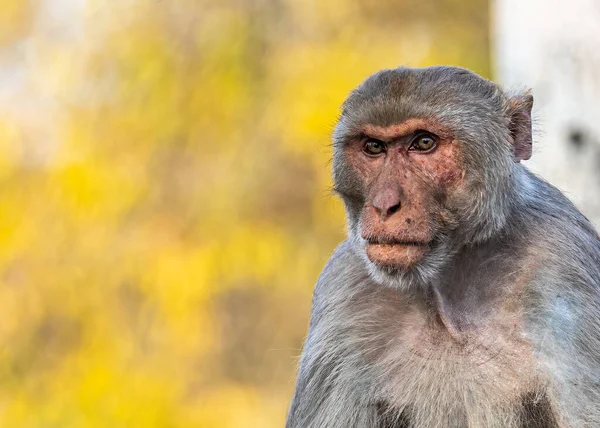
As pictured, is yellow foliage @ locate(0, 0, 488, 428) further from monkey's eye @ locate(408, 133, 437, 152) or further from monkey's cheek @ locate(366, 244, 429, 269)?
monkey's cheek @ locate(366, 244, 429, 269)

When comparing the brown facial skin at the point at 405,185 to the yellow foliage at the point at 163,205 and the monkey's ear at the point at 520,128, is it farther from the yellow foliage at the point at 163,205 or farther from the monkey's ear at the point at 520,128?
the yellow foliage at the point at 163,205

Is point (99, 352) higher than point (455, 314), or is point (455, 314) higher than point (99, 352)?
point (455, 314)

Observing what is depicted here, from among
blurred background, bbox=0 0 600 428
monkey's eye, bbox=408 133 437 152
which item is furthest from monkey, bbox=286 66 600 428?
blurred background, bbox=0 0 600 428

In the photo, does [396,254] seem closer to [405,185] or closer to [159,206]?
[405,185]

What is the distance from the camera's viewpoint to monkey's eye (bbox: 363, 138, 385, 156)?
17.2ft

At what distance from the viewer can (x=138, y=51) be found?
14.6 m

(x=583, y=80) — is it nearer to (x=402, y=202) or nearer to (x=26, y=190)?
(x=402, y=202)

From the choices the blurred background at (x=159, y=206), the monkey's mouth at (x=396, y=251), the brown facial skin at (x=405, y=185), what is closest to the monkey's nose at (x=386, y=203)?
the brown facial skin at (x=405, y=185)

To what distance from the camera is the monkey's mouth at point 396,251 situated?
4.96 m

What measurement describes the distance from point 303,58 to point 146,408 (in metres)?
5.15

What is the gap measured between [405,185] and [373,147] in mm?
340

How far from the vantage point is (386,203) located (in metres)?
4.91

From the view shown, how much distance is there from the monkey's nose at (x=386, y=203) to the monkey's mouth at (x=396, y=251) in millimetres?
128

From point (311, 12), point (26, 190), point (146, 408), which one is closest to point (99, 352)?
point (146, 408)
